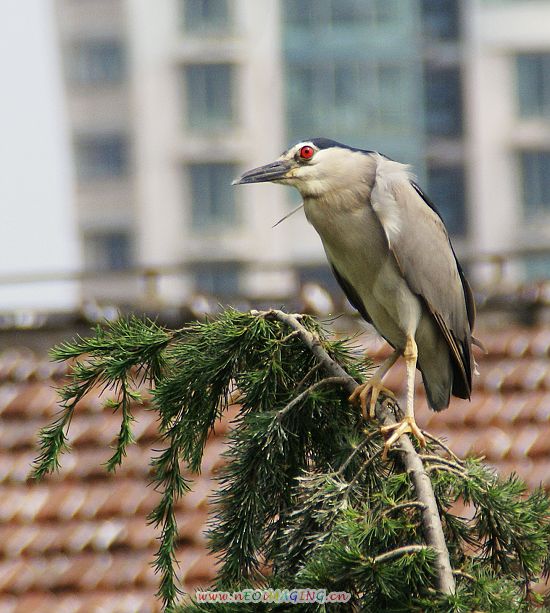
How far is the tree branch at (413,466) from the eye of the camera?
1550 millimetres

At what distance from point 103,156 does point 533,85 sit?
11.6 meters

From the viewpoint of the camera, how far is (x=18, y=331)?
4.99 metres

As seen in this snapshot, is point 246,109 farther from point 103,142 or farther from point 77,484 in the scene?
point 77,484

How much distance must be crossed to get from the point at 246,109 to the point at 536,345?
25.7m

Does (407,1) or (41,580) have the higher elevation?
(407,1)

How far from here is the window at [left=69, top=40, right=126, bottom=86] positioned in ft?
105

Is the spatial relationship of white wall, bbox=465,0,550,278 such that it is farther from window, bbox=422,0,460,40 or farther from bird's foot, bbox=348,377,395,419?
bird's foot, bbox=348,377,395,419

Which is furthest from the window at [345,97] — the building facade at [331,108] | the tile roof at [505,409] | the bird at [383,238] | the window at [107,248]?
the bird at [383,238]

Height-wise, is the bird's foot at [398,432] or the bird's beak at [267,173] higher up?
the bird's beak at [267,173]

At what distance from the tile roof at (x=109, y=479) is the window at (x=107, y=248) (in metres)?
27.1

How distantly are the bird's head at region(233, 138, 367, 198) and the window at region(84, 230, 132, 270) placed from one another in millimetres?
29010

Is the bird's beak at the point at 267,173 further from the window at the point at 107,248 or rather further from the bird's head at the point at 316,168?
the window at the point at 107,248

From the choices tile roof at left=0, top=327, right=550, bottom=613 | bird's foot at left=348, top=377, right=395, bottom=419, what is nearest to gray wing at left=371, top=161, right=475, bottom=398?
tile roof at left=0, top=327, right=550, bottom=613

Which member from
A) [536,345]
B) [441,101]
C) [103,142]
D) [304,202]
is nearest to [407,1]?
[441,101]
